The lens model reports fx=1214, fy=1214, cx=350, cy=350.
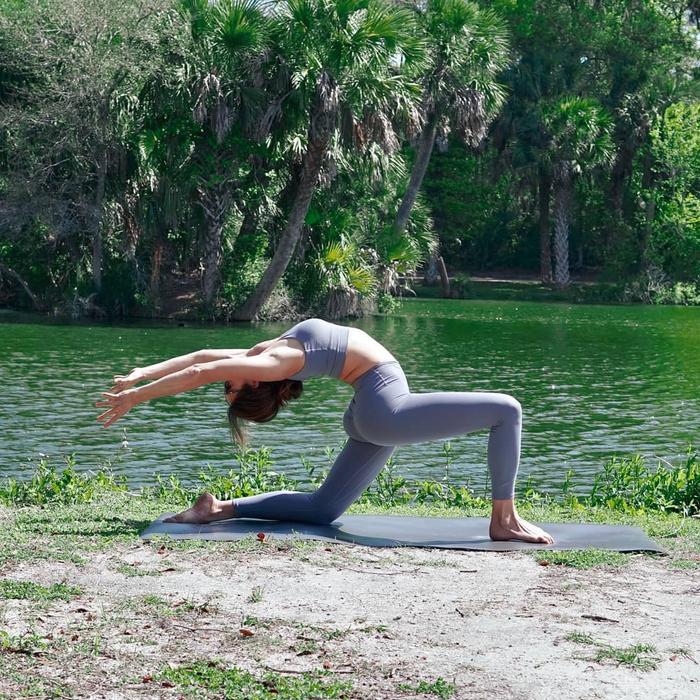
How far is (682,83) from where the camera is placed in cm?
5012

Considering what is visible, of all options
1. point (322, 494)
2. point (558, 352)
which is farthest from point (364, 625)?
point (558, 352)

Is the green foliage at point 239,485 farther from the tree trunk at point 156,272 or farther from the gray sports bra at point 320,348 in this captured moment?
the tree trunk at point 156,272

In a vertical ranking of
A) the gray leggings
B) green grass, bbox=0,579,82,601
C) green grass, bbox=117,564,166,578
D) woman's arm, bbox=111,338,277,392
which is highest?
woman's arm, bbox=111,338,277,392

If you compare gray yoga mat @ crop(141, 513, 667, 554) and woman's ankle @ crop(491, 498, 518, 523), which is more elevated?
woman's ankle @ crop(491, 498, 518, 523)

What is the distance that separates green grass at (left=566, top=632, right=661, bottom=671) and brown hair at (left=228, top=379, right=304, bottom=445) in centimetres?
235

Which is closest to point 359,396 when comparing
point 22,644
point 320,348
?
point 320,348

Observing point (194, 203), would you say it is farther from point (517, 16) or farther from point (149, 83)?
point (517, 16)

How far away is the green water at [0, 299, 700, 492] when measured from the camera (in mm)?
12461

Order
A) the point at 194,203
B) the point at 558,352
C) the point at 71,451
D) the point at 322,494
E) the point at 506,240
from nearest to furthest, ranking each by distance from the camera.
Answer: the point at 322,494 < the point at 71,451 < the point at 558,352 < the point at 194,203 < the point at 506,240

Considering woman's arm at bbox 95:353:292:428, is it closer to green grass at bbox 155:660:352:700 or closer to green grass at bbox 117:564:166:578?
green grass at bbox 117:564:166:578

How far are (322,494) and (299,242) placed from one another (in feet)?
89.3

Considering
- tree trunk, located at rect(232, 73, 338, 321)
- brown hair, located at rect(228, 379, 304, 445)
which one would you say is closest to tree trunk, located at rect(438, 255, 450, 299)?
tree trunk, located at rect(232, 73, 338, 321)

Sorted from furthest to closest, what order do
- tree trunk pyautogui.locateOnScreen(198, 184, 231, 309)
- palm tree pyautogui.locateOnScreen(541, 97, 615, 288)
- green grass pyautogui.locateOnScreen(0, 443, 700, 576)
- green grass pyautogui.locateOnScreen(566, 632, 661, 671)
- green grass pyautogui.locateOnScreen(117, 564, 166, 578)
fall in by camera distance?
palm tree pyautogui.locateOnScreen(541, 97, 615, 288) < tree trunk pyautogui.locateOnScreen(198, 184, 231, 309) < green grass pyautogui.locateOnScreen(0, 443, 700, 576) < green grass pyautogui.locateOnScreen(117, 564, 166, 578) < green grass pyautogui.locateOnScreen(566, 632, 661, 671)

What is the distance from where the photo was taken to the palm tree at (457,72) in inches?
1463
